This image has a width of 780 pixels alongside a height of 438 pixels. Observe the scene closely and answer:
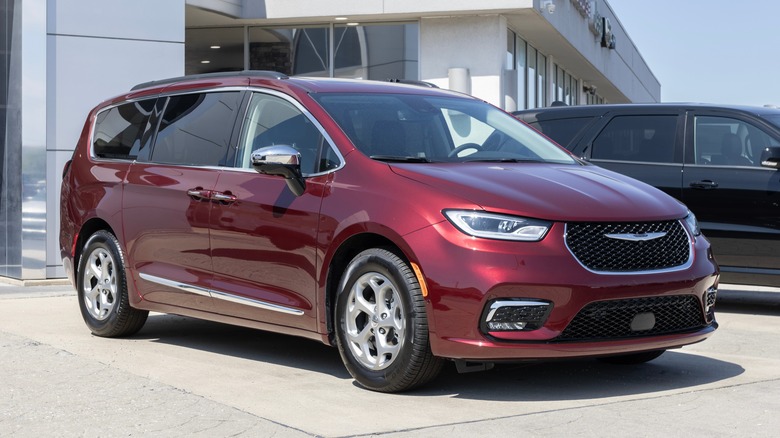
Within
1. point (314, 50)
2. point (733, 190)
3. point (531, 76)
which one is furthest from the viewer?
point (531, 76)

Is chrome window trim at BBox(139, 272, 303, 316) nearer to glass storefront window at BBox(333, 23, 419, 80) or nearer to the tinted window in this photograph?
the tinted window

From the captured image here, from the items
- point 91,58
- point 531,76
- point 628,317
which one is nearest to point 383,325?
point 628,317

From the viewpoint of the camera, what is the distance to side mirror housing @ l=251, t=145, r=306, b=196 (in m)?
6.77

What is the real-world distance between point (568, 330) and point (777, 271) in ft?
15.2

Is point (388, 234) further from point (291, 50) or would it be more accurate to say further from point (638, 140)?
point (291, 50)

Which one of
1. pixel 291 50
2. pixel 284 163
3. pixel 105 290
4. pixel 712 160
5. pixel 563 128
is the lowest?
pixel 105 290

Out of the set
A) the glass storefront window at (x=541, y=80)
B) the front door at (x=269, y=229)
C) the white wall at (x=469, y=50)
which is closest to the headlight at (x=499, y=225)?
the front door at (x=269, y=229)

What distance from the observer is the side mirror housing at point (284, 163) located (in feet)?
22.2

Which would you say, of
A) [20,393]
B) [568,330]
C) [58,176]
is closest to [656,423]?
[568,330]

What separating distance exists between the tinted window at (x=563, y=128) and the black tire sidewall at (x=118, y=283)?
4687 millimetres

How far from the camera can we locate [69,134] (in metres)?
13.8

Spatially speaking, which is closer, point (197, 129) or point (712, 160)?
point (197, 129)

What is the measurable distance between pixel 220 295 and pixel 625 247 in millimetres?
2534

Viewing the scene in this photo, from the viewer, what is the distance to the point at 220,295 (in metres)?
7.43
